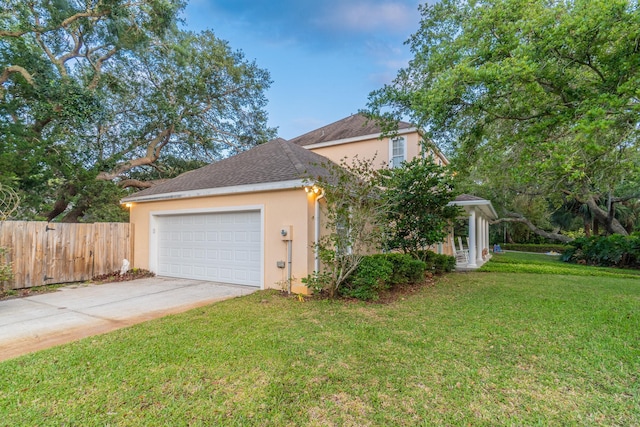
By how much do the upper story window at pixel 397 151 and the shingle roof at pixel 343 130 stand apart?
1.85 feet

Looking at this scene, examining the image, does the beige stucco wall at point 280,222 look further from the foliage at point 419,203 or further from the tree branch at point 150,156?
the tree branch at point 150,156

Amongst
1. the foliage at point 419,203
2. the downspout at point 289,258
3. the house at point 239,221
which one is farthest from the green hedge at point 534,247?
the downspout at point 289,258

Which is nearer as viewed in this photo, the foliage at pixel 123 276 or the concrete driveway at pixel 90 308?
the concrete driveway at pixel 90 308

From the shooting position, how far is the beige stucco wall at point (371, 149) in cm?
1202

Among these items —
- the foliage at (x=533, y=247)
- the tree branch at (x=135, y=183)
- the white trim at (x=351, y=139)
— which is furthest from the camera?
the foliage at (x=533, y=247)

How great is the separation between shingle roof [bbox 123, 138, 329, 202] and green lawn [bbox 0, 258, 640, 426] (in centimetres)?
356

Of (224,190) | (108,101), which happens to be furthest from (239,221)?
(108,101)

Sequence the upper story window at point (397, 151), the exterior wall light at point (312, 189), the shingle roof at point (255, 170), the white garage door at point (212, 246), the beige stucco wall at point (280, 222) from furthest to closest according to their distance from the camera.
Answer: the upper story window at point (397, 151), the white garage door at point (212, 246), the shingle roof at point (255, 170), the beige stucco wall at point (280, 222), the exterior wall light at point (312, 189)

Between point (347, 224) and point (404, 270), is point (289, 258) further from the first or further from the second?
point (404, 270)

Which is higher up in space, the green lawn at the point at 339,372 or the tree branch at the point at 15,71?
the tree branch at the point at 15,71

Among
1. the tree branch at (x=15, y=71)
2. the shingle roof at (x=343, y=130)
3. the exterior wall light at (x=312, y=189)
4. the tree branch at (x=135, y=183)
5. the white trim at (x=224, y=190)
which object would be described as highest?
the tree branch at (x=15, y=71)

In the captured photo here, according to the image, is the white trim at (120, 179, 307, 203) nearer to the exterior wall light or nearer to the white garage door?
the exterior wall light

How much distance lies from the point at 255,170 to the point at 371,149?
6.02 metres

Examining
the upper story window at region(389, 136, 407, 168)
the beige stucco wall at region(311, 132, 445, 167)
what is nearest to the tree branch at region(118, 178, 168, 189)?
the beige stucco wall at region(311, 132, 445, 167)
